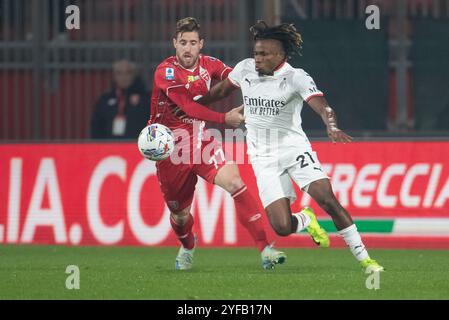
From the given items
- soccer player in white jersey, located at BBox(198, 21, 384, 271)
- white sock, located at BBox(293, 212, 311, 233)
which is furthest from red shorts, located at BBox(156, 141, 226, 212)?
white sock, located at BBox(293, 212, 311, 233)

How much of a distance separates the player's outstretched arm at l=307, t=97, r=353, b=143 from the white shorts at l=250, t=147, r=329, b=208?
51 centimetres

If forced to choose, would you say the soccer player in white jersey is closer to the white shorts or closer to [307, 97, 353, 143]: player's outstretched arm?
the white shorts

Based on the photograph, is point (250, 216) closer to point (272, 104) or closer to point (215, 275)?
point (215, 275)

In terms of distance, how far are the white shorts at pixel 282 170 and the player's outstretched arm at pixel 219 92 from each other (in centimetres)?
64

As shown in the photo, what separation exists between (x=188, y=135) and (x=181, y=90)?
0.47 metres

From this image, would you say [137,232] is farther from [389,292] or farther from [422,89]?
[389,292]

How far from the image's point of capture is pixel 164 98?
39.4 ft

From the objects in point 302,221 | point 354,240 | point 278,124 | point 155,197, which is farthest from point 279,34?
point 155,197

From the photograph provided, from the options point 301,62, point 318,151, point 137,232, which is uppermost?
point 301,62

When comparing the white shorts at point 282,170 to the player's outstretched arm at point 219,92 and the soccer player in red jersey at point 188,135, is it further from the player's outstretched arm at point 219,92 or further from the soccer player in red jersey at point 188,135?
the player's outstretched arm at point 219,92

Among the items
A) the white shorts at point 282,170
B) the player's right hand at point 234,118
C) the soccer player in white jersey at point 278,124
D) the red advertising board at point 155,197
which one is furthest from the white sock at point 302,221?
the red advertising board at point 155,197

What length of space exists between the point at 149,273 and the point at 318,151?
3.86 m

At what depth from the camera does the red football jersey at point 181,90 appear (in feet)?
38.9

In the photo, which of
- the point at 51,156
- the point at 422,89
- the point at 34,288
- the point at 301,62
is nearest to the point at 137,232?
the point at 51,156
